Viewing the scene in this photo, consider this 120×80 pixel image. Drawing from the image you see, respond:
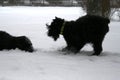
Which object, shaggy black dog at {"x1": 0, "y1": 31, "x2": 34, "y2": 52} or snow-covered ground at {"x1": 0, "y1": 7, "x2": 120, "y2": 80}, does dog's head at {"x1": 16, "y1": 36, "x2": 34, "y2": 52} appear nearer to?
shaggy black dog at {"x1": 0, "y1": 31, "x2": 34, "y2": 52}

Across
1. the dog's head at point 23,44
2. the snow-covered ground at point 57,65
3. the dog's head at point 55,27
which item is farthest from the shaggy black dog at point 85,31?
the dog's head at point 23,44

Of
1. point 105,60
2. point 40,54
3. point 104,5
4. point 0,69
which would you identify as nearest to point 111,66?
point 105,60

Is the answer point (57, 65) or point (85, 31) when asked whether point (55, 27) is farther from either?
point (57, 65)

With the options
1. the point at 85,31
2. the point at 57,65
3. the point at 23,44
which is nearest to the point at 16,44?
the point at 23,44

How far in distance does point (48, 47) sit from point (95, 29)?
1979mm

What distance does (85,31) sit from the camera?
7797 mm

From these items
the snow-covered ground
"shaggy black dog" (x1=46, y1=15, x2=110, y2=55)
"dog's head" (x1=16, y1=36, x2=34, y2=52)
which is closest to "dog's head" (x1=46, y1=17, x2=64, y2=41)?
"shaggy black dog" (x1=46, y1=15, x2=110, y2=55)

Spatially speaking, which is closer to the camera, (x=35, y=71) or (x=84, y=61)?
(x=35, y=71)

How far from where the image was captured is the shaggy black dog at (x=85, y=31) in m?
7.75

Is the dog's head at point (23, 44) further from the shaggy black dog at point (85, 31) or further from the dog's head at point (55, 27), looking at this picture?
the shaggy black dog at point (85, 31)

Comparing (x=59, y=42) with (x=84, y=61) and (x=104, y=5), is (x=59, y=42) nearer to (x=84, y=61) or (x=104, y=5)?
(x=84, y=61)

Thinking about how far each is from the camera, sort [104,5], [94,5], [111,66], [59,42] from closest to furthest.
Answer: [111,66]
[59,42]
[104,5]
[94,5]

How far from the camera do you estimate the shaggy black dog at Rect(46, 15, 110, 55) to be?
25.4 ft

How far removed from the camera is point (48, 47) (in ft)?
30.0
